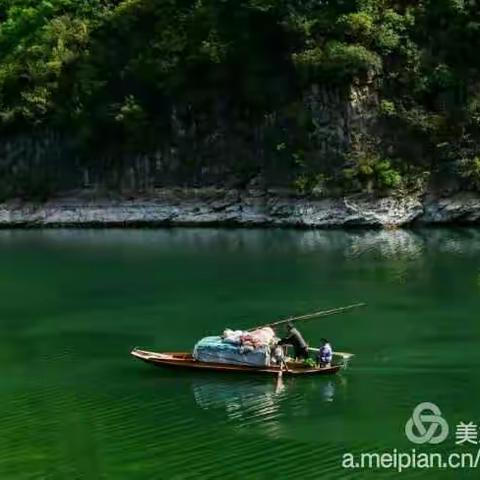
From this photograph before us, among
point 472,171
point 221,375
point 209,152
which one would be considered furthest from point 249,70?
point 221,375

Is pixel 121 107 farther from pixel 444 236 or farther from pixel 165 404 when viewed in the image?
pixel 165 404

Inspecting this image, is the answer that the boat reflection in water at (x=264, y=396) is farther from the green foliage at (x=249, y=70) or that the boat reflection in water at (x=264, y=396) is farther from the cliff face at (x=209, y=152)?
the cliff face at (x=209, y=152)

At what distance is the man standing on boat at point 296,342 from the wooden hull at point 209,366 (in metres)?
0.68

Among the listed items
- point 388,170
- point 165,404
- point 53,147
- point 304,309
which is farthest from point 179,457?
point 53,147

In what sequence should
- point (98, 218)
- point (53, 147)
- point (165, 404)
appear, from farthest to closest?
1. point (53, 147)
2. point (98, 218)
3. point (165, 404)

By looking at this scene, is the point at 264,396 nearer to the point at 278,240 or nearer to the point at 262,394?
the point at 262,394

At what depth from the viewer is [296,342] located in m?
24.6

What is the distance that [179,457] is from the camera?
18.3 m

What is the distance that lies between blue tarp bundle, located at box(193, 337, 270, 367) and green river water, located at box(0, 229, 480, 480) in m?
0.46

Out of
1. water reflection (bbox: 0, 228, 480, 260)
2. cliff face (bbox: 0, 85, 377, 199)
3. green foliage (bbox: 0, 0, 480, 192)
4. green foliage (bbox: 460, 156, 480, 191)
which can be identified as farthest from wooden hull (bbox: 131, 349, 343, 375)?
cliff face (bbox: 0, 85, 377, 199)

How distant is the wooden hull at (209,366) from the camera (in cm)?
2367

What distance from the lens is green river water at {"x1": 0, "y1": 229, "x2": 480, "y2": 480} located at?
18.6m

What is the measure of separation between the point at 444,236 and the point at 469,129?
13021 mm

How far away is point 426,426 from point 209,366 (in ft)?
20.9
